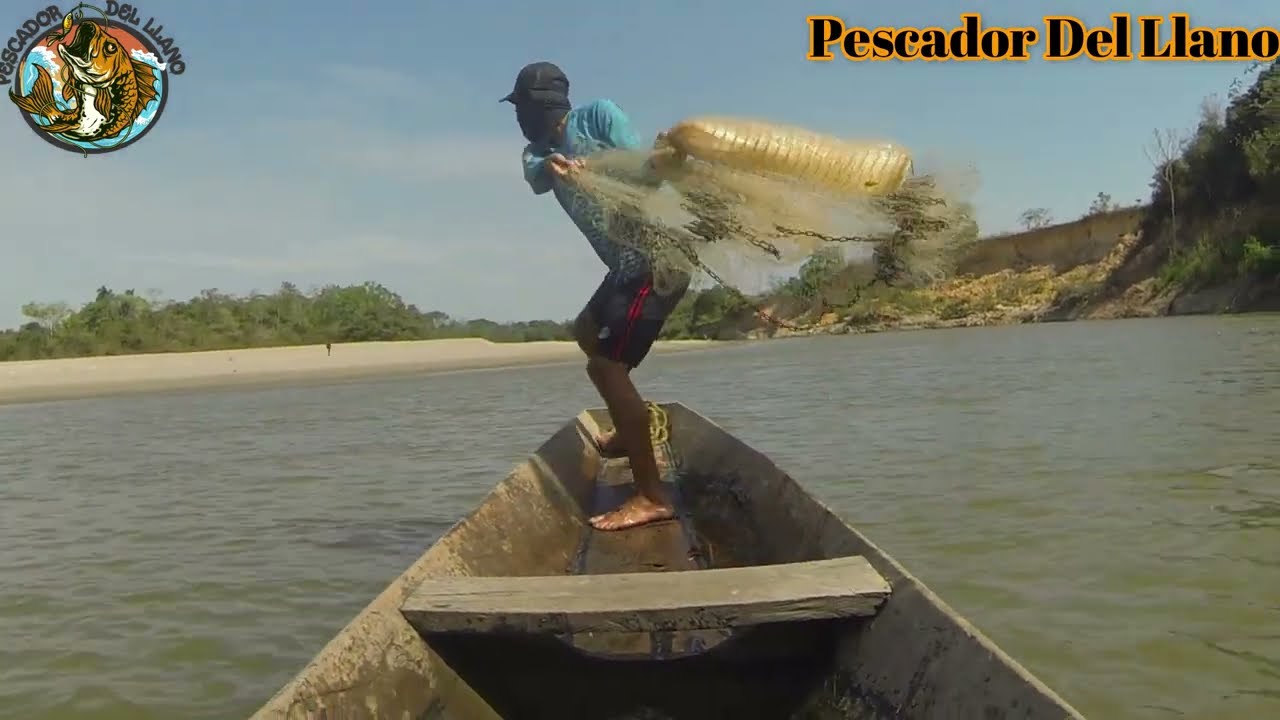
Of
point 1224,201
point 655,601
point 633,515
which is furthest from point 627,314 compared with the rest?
point 1224,201

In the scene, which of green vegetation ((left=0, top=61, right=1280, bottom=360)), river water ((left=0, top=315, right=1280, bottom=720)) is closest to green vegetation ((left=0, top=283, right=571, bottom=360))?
green vegetation ((left=0, top=61, right=1280, bottom=360))

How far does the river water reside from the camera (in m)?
3.45

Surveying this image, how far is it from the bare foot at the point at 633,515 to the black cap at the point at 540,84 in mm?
1825

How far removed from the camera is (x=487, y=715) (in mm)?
2508

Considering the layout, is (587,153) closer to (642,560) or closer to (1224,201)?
(642,560)

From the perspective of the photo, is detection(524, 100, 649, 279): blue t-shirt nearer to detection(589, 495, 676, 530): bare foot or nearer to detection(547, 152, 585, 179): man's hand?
detection(547, 152, 585, 179): man's hand

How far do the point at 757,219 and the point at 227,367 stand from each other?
3143 centimetres

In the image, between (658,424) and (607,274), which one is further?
(658,424)

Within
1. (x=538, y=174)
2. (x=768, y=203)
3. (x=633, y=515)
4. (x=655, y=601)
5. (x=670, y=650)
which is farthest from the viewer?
(x=633, y=515)

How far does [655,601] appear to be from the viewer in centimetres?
229

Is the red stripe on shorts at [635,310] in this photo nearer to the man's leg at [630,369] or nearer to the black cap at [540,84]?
the man's leg at [630,369]

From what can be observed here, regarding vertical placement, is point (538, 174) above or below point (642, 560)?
above

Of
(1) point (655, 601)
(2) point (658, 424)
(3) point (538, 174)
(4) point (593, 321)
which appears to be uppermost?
(3) point (538, 174)

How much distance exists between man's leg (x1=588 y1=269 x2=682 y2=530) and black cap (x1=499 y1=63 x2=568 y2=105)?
889 mm
